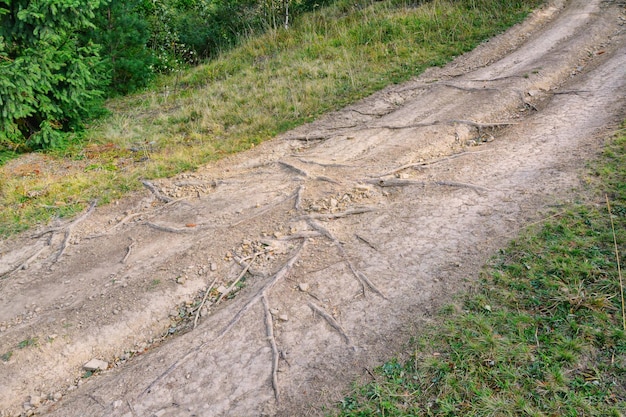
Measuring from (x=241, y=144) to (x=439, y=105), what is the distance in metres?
3.95

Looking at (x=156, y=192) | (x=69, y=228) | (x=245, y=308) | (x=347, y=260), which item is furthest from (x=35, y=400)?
(x=156, y=192)

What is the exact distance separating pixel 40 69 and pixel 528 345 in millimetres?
9164

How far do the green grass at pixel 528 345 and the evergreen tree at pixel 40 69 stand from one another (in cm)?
814

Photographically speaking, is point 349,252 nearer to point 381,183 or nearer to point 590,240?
point 381,183

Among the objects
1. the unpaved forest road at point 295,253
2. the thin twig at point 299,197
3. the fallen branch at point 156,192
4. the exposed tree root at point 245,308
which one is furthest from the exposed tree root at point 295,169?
the fallen branch at point 156,192

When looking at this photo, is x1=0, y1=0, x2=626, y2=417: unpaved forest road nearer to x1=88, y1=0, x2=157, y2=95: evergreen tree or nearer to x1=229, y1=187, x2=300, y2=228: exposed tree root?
x1=229, y1=187, x2=300, y2=228: exposed tree root

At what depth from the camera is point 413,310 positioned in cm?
419

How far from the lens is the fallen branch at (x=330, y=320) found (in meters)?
4.10

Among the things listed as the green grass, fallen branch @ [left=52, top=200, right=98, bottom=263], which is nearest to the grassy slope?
fallen branch @ [left=52, top=200, right=98, bottom=263]

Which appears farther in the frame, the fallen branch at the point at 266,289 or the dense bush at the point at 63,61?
the dense bush at the point at 63,61

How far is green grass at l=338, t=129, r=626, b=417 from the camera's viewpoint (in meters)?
3.28

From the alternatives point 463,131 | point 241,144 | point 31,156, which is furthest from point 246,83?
point 463,131

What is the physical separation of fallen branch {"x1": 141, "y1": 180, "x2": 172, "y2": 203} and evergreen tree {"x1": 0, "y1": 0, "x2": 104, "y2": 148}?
295cm

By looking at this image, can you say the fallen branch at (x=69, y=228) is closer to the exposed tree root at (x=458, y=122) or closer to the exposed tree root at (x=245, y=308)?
the exposed tree root at (x=245, y=308)
